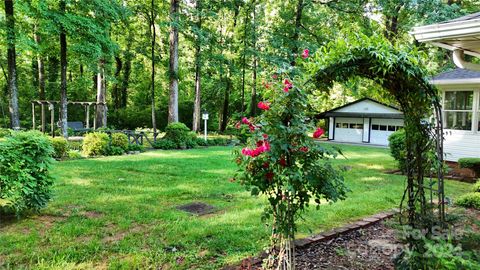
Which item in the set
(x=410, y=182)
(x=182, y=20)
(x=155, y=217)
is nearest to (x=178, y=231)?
(x=155, y=217)

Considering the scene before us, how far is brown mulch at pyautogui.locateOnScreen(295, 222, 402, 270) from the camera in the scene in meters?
2.75

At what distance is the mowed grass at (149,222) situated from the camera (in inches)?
112

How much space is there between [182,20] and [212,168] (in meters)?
8.31

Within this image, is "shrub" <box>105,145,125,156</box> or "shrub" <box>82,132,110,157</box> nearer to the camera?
"shrub" <box>82,132,110,157</box>

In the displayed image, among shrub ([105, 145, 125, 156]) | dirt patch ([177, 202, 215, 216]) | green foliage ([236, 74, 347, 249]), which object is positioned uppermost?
green foliage ([236, 74, 347, 249])

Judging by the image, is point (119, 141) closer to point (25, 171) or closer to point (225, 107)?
point (25, 171)

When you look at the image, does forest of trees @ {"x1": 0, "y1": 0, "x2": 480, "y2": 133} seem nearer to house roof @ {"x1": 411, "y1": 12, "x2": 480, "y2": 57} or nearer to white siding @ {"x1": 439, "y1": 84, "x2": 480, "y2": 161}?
white siding @ {"x1": 439, "y1": 84, "x2": 480, "y2": 161}

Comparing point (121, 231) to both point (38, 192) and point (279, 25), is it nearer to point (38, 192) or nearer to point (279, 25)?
point (38, 192)

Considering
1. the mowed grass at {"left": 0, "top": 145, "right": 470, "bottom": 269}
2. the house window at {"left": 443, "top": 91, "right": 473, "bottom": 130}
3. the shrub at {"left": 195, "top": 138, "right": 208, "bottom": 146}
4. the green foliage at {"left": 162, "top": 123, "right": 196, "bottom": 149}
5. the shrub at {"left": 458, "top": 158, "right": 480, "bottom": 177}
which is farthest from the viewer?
the shrub at {"left": 195, "top": 138, "right": 208, "bottom": 146}

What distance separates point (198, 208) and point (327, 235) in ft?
6.25

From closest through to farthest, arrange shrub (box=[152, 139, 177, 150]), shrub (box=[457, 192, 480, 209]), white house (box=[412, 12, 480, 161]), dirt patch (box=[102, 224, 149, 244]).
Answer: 1. dirt patch (box=[102, 224, 149, 244])
2. shrub (box=[457, 192, 480, 209])
3. white house (box=[412, 12, 480, 161])
4. shrub (box=[152, 139, 177, 150])

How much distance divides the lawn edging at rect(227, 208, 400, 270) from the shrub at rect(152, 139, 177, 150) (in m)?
9.08

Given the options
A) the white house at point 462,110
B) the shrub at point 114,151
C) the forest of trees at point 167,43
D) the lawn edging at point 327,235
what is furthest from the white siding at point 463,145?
the shrub at point 114,151

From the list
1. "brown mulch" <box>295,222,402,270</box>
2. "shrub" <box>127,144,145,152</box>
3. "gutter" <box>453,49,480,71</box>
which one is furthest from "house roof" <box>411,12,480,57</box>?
"shrub" <box>127,144,145,152</box>
